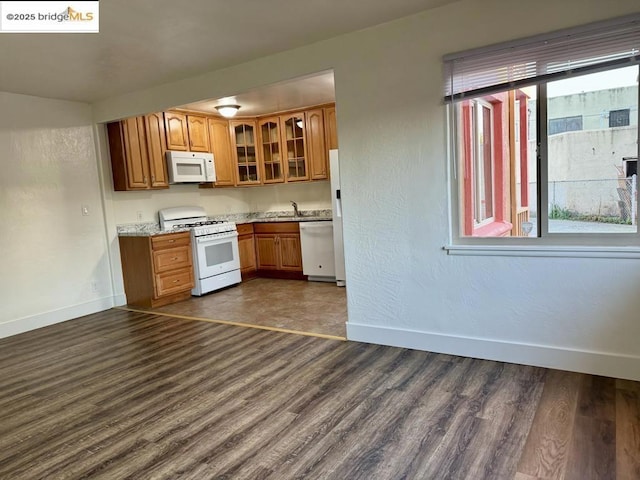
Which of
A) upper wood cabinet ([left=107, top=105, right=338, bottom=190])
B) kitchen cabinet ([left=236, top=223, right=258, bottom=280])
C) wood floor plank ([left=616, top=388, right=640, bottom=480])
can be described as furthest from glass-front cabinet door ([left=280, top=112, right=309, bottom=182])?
wood floor plank ([left=616, top=388, right=640, bottom=480])

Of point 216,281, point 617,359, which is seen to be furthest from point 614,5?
point 216,281

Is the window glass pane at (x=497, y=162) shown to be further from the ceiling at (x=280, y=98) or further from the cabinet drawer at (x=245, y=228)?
the cabinet drawer at (x=245, y=228)

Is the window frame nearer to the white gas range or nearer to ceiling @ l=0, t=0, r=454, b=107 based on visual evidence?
ceiling @ l=0, t=0, r=454, b=107

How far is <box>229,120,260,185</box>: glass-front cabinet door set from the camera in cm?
638

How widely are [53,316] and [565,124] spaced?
5.08 m

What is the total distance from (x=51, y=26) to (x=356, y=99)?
2009 mm

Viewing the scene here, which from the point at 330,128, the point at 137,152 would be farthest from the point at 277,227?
the point at 137,152

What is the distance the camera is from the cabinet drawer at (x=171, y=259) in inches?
192

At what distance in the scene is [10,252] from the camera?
4.25 metres

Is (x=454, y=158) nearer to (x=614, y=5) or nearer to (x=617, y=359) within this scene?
(x=614, y=5)

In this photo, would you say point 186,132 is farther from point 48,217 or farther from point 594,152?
point 594,152

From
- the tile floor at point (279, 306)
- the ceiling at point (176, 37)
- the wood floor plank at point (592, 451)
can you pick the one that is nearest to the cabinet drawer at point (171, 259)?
the tile floor at point (279, 306)

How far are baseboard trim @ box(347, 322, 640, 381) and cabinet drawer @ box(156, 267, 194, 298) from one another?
2.55 meters

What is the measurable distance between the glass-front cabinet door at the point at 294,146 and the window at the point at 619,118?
3987 mm
